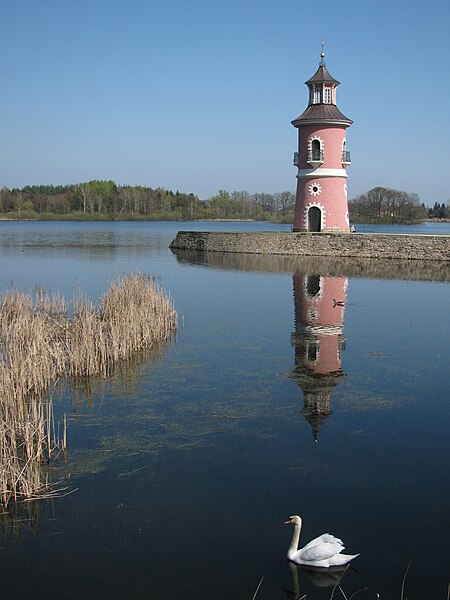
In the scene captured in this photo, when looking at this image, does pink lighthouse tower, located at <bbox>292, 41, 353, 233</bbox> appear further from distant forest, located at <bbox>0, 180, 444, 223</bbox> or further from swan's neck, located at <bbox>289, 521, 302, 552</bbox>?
distant forest, located at <bbox>0, 180, 444, 223</bbox>

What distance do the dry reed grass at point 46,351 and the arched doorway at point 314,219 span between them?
1937 cm

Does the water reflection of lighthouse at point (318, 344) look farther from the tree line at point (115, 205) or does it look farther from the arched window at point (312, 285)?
the tree line at point (115, 205)

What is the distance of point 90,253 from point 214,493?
2988 centimetres

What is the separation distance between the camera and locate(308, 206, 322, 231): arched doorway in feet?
106

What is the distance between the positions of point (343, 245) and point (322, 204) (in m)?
2.61

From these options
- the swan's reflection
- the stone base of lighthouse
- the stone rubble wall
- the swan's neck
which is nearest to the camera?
the swan's reflection

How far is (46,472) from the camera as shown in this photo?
649 centimetres

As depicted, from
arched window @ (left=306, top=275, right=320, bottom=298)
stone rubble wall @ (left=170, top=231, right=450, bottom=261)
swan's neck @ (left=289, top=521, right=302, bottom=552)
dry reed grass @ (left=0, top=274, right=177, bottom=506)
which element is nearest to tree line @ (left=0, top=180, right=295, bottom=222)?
stone rubble wall @ (left=170, top=231, right=450, bottom=261)

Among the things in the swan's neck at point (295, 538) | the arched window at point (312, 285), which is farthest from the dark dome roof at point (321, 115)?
the swan's neck at point (295, 538)

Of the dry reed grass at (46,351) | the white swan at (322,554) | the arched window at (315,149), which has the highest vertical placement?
the arched window at (315,149)

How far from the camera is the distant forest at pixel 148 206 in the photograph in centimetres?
9944

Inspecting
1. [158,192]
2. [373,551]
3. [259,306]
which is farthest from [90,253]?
[158,192]

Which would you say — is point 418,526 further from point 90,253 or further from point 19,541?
point 90,253

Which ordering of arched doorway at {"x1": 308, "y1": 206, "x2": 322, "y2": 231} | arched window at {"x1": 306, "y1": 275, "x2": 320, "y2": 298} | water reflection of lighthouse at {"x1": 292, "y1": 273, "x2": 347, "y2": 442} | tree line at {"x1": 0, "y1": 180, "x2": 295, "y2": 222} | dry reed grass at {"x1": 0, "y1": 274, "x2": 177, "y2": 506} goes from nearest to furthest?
dry reed grass at {"x1": 0, "y1": 274, "x2": 177, "y2": 506}, water reflection of lighthouse at {"x1": 292, "y1": 273, "x2": 347, "y2": 442}, arched window at {"x1": 306, "y1": 275, "x2": 320, "y2": 298}, arched doorway at {"x1": 308, "y1": 206, "x2": 322, "y2": 231}, tree line at {"x1": 0, "y1": 180, "x2": 295, "y2": 222}
